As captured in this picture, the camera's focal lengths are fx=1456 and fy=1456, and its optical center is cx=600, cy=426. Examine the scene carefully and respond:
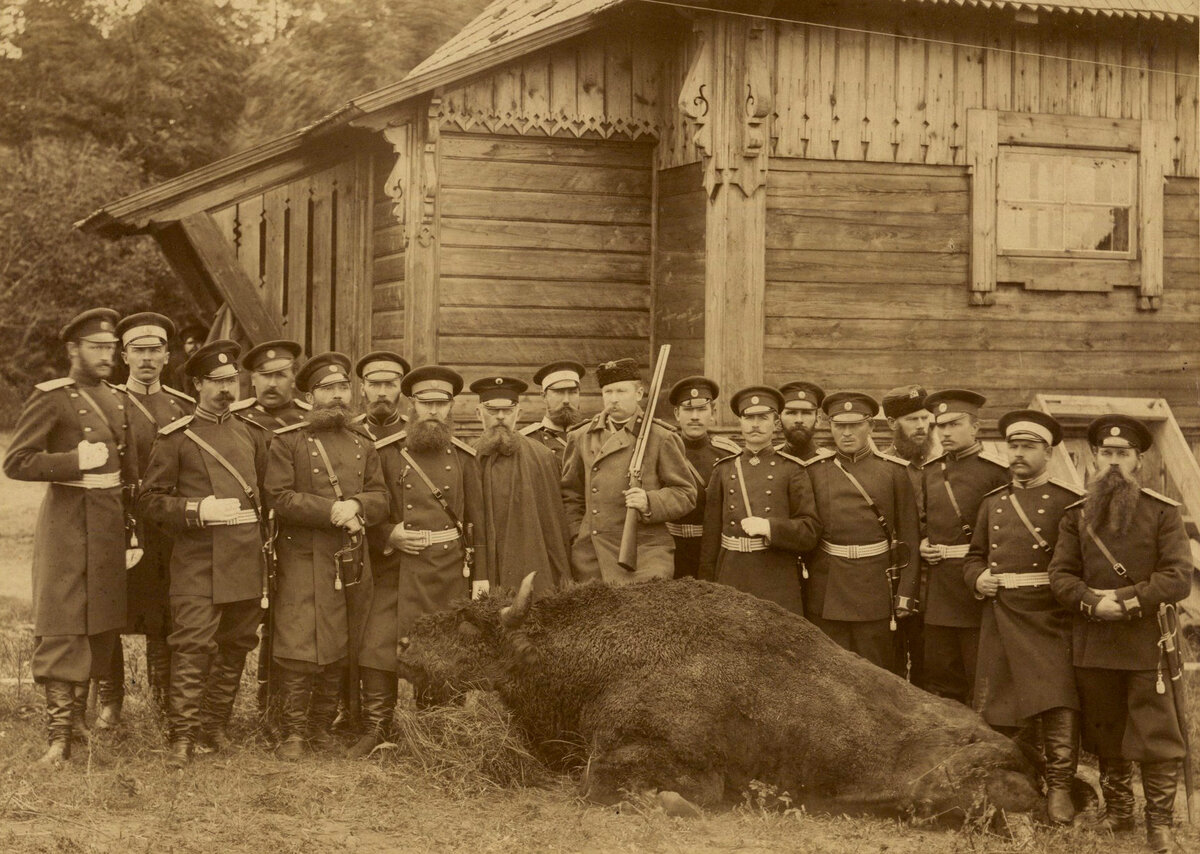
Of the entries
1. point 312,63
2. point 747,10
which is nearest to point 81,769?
point 747,10

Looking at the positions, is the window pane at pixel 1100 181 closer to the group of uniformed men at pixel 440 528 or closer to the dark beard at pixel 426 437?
the group of uniformed men at pixel 440 528

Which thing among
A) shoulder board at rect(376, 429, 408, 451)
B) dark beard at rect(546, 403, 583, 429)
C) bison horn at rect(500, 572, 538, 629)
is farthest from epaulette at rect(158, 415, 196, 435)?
dark beard at rect(546, 403, 583, 429)

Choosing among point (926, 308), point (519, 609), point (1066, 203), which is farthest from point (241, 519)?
point (1066, 203)

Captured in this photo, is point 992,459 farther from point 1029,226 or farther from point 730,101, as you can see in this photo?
point 1029,226

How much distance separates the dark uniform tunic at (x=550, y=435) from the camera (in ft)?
29.9

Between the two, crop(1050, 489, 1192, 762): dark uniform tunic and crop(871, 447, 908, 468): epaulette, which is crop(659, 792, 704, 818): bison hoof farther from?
crop(871, 447, 908, 468): epaulette

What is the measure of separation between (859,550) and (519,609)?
2.04m

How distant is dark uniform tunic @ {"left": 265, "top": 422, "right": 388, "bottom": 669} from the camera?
7.85 m

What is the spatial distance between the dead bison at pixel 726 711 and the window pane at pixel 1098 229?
252 inches

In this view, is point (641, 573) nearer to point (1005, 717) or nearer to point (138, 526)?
point (1005, 717)

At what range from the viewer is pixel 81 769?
7.35 meters

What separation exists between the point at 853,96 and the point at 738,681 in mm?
6341

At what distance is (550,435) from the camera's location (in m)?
9.26

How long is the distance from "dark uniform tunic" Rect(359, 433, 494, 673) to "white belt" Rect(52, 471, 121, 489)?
1.42 metres
